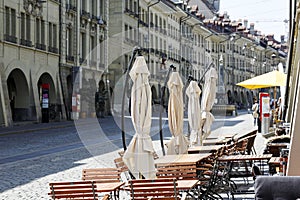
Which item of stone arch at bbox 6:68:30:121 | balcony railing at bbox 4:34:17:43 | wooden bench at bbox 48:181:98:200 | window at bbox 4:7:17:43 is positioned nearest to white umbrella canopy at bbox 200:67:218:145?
wooden bench at bbox 48:181:98:200

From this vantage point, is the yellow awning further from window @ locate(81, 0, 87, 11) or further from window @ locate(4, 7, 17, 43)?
window @ locate(81, 0, 87, 11)

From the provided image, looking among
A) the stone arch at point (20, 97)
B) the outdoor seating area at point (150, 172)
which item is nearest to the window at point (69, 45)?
the stone arch at point (20, 97)

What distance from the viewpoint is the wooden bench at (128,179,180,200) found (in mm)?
7469

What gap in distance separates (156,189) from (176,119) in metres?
6.45

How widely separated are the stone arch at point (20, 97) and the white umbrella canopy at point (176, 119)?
25.0 metres

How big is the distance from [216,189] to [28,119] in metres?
30.8

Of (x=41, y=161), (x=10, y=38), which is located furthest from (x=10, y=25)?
(x=41, y=161)

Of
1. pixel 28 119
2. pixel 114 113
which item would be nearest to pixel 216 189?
pixel 28 119

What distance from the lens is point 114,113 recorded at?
186 ft

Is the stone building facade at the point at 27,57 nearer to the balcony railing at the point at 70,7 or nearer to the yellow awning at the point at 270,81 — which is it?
the balcony railing at the point at 70,7

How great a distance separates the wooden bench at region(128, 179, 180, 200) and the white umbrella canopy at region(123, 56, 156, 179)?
260 cm

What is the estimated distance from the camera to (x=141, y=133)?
34.0 ft

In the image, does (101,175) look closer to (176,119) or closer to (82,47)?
(176,119)

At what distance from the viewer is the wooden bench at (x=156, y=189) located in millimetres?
7469
